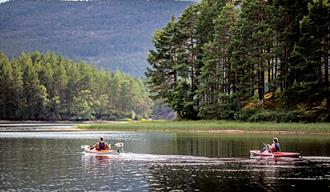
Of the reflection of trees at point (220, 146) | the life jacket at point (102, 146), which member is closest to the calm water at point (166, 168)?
the reflection of trees at point (220, 146)

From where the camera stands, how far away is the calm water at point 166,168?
3509cm

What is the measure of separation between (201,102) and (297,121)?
29.8 metres

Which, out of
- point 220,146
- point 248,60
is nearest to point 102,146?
point 220,146

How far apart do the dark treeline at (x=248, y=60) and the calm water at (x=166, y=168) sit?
18593mm

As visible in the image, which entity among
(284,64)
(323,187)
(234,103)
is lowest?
(323,187)

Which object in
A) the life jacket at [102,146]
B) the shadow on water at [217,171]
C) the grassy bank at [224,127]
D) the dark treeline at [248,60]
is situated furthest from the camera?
the dark treeline at [248,60]

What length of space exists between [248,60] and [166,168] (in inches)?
2016

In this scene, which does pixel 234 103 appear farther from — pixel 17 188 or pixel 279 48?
pixel 17 188

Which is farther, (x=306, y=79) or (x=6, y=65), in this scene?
(x=6, y=65)

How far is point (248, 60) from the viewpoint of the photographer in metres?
92.1

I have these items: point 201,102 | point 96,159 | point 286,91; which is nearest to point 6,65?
point 201,102

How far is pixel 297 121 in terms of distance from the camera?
80.8 metres

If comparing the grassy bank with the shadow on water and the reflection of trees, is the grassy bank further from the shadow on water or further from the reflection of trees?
the shadow on water

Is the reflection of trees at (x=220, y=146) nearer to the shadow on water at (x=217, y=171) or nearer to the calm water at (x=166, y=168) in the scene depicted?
the calm water at (x=166, y=168)
